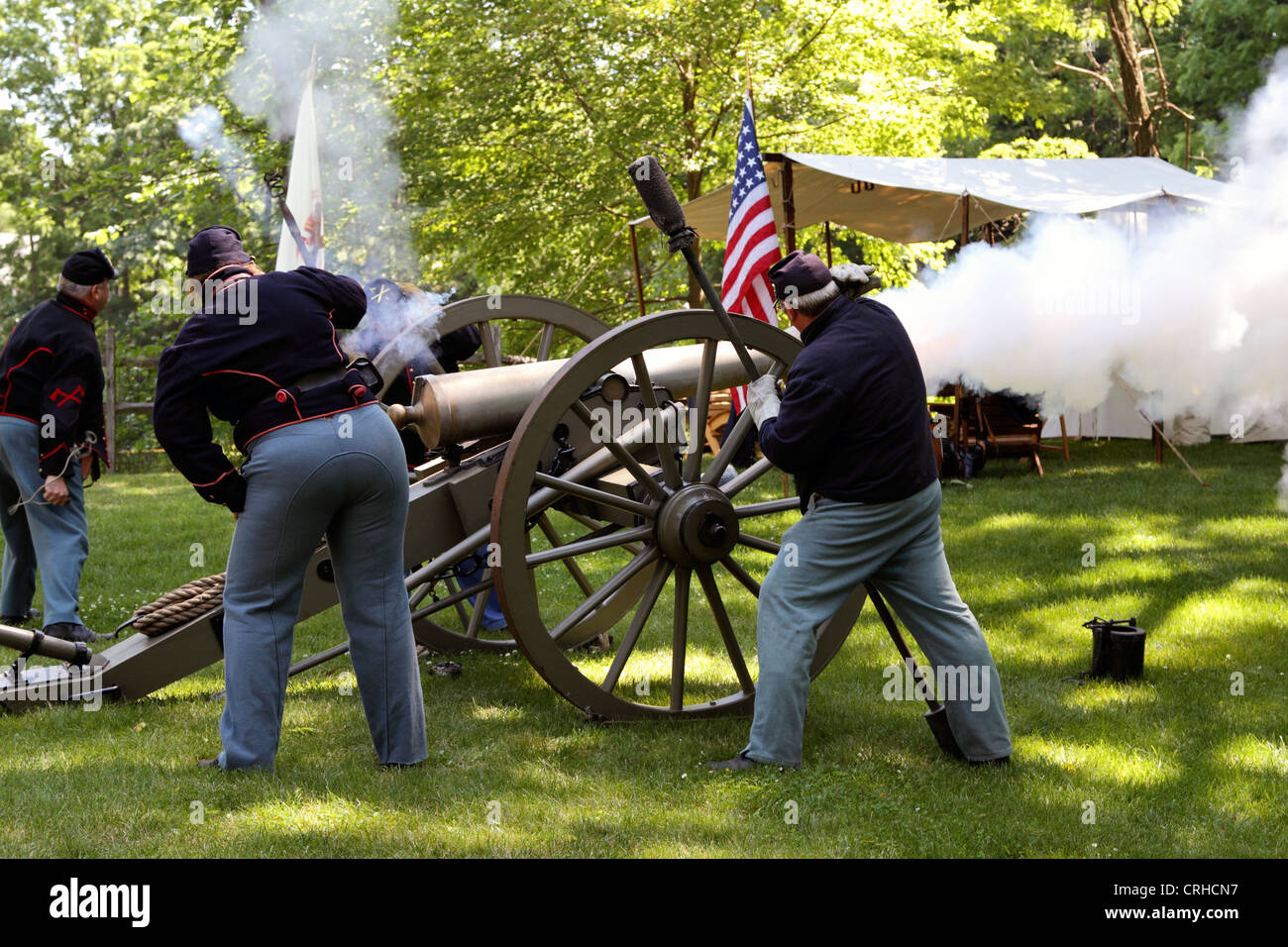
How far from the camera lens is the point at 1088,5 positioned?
21.0m

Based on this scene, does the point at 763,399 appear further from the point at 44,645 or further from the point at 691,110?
the point at 691,110

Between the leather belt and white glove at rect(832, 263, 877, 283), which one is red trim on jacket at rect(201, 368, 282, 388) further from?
white glove at rect(832, 263, 877, 283)

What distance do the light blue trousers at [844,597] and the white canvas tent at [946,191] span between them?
21.0ft

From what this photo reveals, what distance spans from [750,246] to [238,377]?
4.91 meters

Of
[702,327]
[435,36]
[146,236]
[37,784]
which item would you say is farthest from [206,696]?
[146,236]

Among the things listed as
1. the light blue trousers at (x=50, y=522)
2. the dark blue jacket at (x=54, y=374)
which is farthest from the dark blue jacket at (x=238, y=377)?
the light blue trousers at (x=50, y=522)

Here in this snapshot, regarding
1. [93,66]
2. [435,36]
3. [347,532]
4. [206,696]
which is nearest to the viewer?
[347,532]

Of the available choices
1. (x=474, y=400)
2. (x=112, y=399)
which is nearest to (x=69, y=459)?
(x=474, y=400)

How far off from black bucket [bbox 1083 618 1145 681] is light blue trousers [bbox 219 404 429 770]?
9.28 ft

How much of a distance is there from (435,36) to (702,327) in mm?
9492

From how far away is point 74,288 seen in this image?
6.13 metres

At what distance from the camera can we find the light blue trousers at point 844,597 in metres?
4.08

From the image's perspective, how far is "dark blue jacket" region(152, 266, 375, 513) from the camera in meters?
3.83
